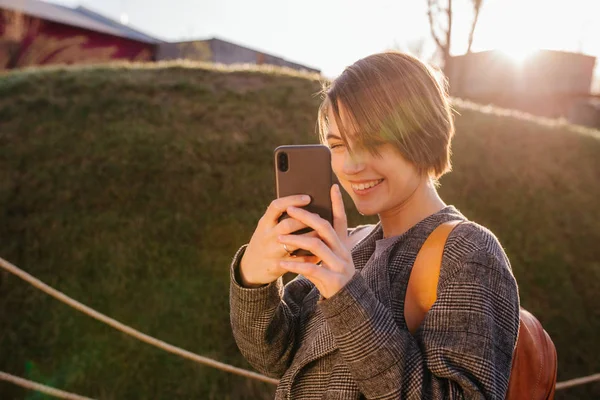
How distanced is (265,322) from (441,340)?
502 mm

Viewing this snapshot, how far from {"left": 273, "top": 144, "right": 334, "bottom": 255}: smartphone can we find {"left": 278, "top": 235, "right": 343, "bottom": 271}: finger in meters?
0.13

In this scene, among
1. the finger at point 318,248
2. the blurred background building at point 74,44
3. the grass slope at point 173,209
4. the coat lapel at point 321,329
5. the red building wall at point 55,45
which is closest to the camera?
the finger at point 318,248

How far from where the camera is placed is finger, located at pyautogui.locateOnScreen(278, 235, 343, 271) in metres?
0.88

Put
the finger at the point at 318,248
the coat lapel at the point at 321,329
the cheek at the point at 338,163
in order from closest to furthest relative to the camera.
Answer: the finger at the point at 318,248
the coat lapel at the point at 321,329
the cheek at the point at 338,163

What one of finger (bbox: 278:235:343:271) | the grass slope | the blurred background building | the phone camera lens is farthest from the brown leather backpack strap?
the blurred background building

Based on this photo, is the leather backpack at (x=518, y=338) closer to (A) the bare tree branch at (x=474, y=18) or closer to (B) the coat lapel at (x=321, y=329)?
(B) the coat lapel at (x=321, y=329)

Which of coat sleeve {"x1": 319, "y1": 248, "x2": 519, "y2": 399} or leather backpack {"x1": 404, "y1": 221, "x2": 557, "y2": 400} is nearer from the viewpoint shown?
coat sleeve {"x1": 319, "y1": 248, "x2": 519, "y2": 399}

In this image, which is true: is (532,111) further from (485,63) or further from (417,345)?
(417,345)

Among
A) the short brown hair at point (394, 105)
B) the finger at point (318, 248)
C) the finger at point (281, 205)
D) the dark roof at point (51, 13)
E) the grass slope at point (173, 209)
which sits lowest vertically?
the grass slope at point (173, 209)

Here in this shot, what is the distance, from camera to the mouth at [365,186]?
1228 millimetres

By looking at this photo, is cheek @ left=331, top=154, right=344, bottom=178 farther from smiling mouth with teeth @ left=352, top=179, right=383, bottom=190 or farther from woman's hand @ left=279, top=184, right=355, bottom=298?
woman's hand @ left=279, top=184, right=355, bottom=298

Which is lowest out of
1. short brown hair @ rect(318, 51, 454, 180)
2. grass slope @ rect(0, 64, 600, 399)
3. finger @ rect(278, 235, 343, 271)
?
grass slope @ rect(0, 64, 600, 399)

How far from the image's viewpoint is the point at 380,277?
1.13 meters

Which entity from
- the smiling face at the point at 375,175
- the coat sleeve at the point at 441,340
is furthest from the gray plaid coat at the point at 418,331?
the smiling face at the point at 375,175
